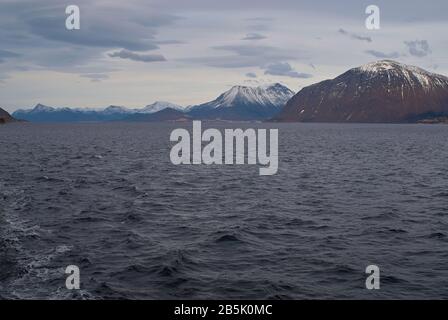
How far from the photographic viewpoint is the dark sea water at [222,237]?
84.6 feet

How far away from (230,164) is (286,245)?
57.0 meters

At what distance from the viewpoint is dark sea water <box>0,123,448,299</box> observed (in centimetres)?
2578

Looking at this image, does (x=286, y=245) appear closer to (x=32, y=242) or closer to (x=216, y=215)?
(x=216, y=215)

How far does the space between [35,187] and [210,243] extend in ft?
102

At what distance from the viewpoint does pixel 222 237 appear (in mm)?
35438

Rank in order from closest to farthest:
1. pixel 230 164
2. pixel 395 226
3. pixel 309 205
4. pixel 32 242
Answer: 1. pixel 32 242
2. pixel 395 226
3. pixel 309 205
4. pixel 230 164

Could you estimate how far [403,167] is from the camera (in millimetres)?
83375
